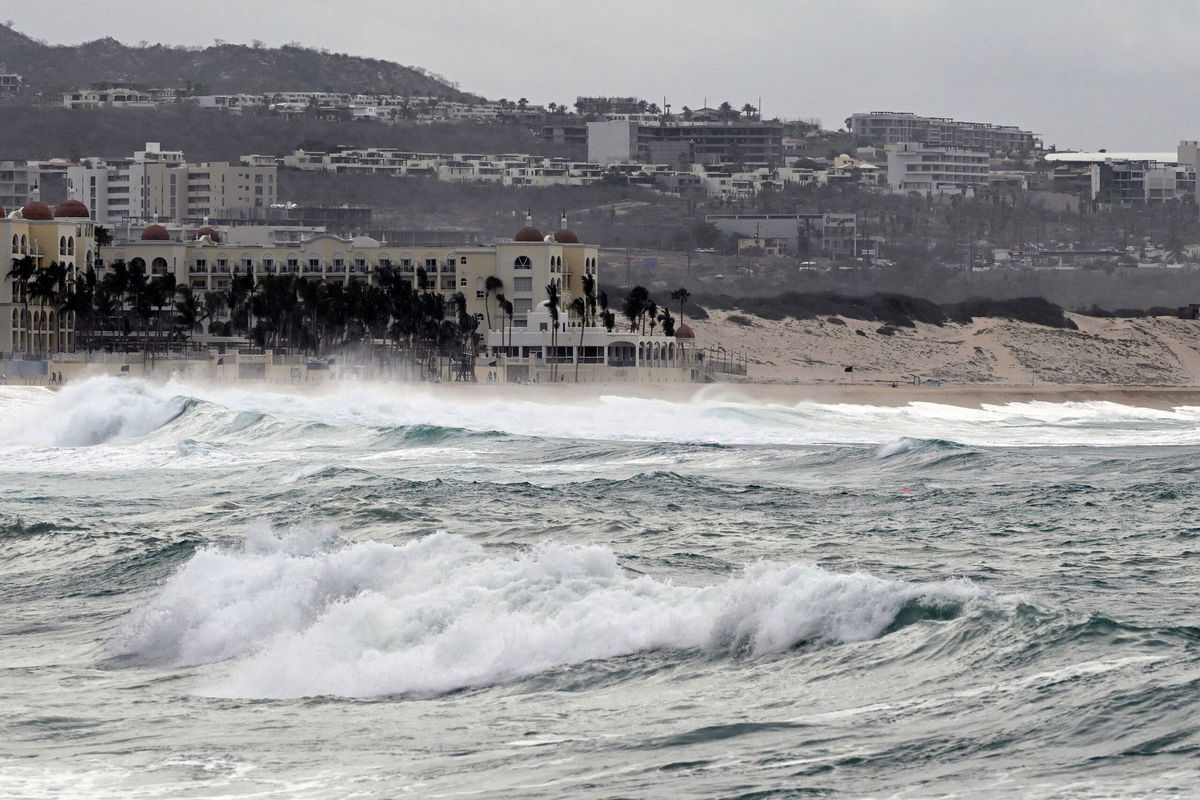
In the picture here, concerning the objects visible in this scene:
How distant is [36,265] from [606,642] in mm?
89512

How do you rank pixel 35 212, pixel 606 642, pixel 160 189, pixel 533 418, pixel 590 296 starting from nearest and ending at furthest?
Answer: pixel 606 642 < pixel 533 418 < pixel 35 212 < pixel 590 296 < pixel 160 189

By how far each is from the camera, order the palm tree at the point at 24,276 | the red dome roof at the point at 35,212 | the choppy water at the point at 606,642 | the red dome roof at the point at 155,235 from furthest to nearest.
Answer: the red dome roof at the point at 155,235, the red dome roof at the point at 35,212, the palm tree at the point at 24,276, the choppy water at the point at 606,642

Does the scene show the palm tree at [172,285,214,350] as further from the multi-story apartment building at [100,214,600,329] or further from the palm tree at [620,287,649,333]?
the palm tree at [620,287,649,333]

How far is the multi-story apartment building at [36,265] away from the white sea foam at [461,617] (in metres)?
82.7

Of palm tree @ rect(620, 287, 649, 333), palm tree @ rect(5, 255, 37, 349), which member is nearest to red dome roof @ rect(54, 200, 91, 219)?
palm tree @ rect(5, 255, 37, 349)

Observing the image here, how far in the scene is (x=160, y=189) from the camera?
606ft

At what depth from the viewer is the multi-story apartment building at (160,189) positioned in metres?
184

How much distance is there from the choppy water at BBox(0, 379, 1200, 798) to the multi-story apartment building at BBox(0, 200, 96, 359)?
6996 centimetres

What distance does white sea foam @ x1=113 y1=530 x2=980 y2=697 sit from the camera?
16969 millimetres

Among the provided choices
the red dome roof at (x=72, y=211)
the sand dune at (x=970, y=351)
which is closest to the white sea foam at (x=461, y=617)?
the red dome roof at (x=72, y=211)

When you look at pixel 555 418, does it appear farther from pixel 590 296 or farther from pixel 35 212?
pixel 35 212

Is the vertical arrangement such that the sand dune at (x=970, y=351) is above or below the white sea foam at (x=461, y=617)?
below

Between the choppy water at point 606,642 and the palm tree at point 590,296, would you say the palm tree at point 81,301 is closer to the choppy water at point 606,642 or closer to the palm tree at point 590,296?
the palm tree at point 590,296

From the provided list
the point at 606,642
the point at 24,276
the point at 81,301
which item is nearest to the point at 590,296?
the point at 81,301
